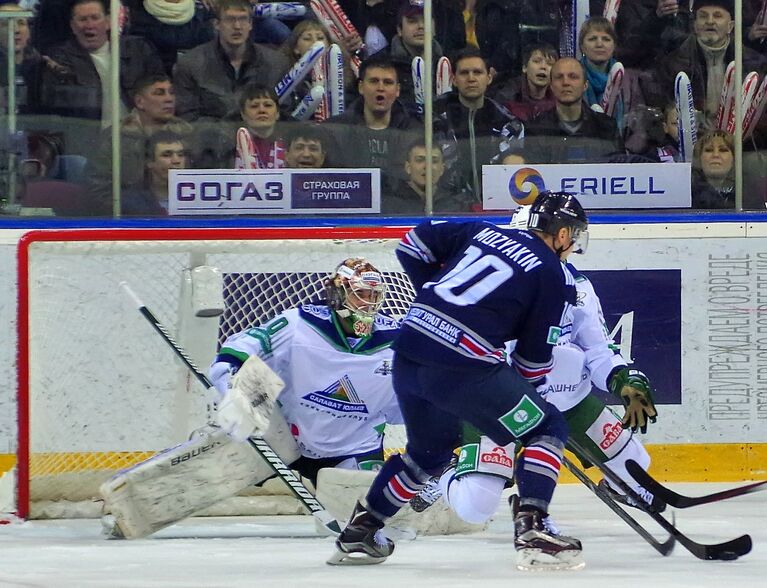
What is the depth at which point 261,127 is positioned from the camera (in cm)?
520

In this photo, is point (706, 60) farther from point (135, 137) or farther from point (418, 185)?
point (135, 137)

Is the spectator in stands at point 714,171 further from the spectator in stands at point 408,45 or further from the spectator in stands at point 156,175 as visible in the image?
the spectator in stands at point 156,175

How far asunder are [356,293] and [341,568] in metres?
0.94

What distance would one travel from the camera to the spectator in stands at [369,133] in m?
5.21

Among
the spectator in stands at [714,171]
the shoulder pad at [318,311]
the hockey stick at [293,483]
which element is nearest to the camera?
the hockey stick at [293,483]

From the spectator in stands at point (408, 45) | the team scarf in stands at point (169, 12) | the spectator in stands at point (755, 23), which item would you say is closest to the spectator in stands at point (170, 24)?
the team scarf in stands at point (169, 12)

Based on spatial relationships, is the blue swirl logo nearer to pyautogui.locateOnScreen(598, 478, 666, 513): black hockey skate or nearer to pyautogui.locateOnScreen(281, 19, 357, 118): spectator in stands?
pyautogui.locateOnScreen(281, 19, 357, 118): spectator in stands

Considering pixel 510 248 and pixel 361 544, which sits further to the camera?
pixel 361 544

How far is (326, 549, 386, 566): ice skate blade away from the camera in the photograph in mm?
3439

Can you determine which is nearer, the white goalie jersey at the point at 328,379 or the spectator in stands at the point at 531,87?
the white goalie jersey at the point at 328,379

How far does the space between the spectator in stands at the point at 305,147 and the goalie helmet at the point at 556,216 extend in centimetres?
189

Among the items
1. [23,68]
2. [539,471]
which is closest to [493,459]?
[539,471]

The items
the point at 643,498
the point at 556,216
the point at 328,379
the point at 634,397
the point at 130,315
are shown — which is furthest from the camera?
the point at 130,315

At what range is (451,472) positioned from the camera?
347 cm
